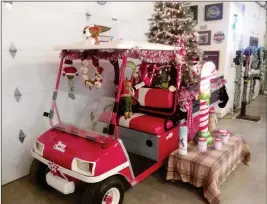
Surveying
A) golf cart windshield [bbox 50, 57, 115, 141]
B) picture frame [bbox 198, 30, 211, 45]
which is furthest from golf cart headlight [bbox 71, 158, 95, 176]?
picture frame [bbox 198, 30, 211, 45]

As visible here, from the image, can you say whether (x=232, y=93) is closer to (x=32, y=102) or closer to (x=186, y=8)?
(x=186, y=8)

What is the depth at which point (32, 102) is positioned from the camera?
279cm

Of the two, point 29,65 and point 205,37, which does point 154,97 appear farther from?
point 205,37

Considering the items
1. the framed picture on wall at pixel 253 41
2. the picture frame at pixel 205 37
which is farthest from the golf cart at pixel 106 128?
the framed picture on wall at pixel 253 41

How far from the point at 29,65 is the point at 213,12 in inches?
155

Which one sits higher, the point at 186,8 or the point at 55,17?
the point at 186,8

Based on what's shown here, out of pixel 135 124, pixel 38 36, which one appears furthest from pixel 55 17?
pixel 135 124

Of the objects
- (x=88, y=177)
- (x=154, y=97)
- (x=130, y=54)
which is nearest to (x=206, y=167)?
(x=154, y=97)

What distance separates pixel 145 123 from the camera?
2592mm

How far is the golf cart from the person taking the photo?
1.99 meters

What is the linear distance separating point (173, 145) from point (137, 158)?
0.45m

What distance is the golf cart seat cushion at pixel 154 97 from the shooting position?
2736 mm

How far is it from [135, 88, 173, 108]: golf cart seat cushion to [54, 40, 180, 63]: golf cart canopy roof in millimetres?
398

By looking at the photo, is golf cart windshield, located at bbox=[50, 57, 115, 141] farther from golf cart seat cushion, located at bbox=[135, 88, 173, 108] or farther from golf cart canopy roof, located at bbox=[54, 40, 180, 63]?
golf cart seat cushion, located at bbox=[135, 88, 173, 108]
